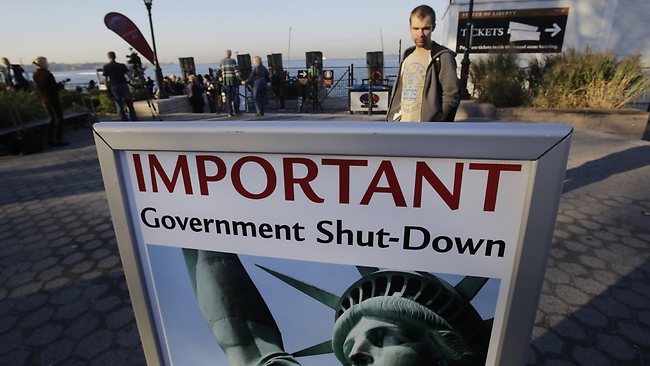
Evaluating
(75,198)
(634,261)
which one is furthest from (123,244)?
(75,198)

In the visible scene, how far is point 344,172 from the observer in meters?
0.91

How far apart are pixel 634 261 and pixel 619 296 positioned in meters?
0.68

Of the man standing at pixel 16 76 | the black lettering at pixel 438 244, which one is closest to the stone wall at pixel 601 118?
the black lettering at pixel 438 244

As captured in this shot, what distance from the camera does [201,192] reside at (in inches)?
40.8

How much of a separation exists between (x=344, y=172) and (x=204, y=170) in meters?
0.39

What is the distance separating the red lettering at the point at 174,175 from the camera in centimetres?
101

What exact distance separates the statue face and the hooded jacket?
6.45 ft

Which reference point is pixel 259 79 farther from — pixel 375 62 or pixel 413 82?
pixel 413 82

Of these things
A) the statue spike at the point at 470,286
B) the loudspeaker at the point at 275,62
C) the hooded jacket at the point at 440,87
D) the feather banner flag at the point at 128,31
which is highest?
the feather banner flag at the point at 128,31

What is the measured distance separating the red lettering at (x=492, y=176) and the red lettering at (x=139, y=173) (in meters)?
0.89

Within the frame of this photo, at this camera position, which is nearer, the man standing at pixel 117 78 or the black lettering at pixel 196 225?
the black lettering at pixel 196 225

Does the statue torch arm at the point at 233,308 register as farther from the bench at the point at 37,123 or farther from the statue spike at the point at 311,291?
the bench at the point at 37,123

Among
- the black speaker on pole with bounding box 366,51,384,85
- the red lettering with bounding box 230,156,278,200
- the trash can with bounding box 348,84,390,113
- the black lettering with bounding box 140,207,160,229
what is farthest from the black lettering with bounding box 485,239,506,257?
the black speaker on pole with bounding box 366,51,384,85

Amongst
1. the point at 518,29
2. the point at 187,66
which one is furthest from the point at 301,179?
the point at 187,66
